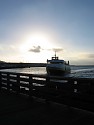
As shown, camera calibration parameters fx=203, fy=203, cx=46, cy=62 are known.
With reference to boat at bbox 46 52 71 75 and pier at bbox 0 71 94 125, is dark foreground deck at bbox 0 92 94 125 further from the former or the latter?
boat at bbox 46 52 71 75

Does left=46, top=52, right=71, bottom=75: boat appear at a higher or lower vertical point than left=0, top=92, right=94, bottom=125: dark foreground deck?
higher

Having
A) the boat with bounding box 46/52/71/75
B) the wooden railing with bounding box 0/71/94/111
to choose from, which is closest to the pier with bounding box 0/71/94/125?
the wooden railing with bounding box 0/71/94/111

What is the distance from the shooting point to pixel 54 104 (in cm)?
845

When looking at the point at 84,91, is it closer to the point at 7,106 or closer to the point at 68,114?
the point at 68,114

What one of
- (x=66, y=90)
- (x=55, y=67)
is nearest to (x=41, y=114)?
(x=66, y=90)

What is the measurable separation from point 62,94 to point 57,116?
117 centimetres

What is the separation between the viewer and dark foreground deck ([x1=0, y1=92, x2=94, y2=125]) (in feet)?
20.7

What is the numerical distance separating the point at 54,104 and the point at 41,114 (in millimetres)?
1416

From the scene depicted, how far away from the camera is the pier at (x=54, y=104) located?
21.7 feet

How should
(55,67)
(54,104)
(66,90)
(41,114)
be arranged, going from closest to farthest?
(41,114) → (66,90) → (54,104) → (55,67)

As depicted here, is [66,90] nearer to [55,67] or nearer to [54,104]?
[54,104]

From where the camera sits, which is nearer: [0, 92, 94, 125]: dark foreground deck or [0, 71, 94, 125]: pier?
[0, 92, 94, 125]: dark foreground deck

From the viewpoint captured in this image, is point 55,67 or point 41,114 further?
point 55,67

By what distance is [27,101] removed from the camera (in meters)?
9.21
